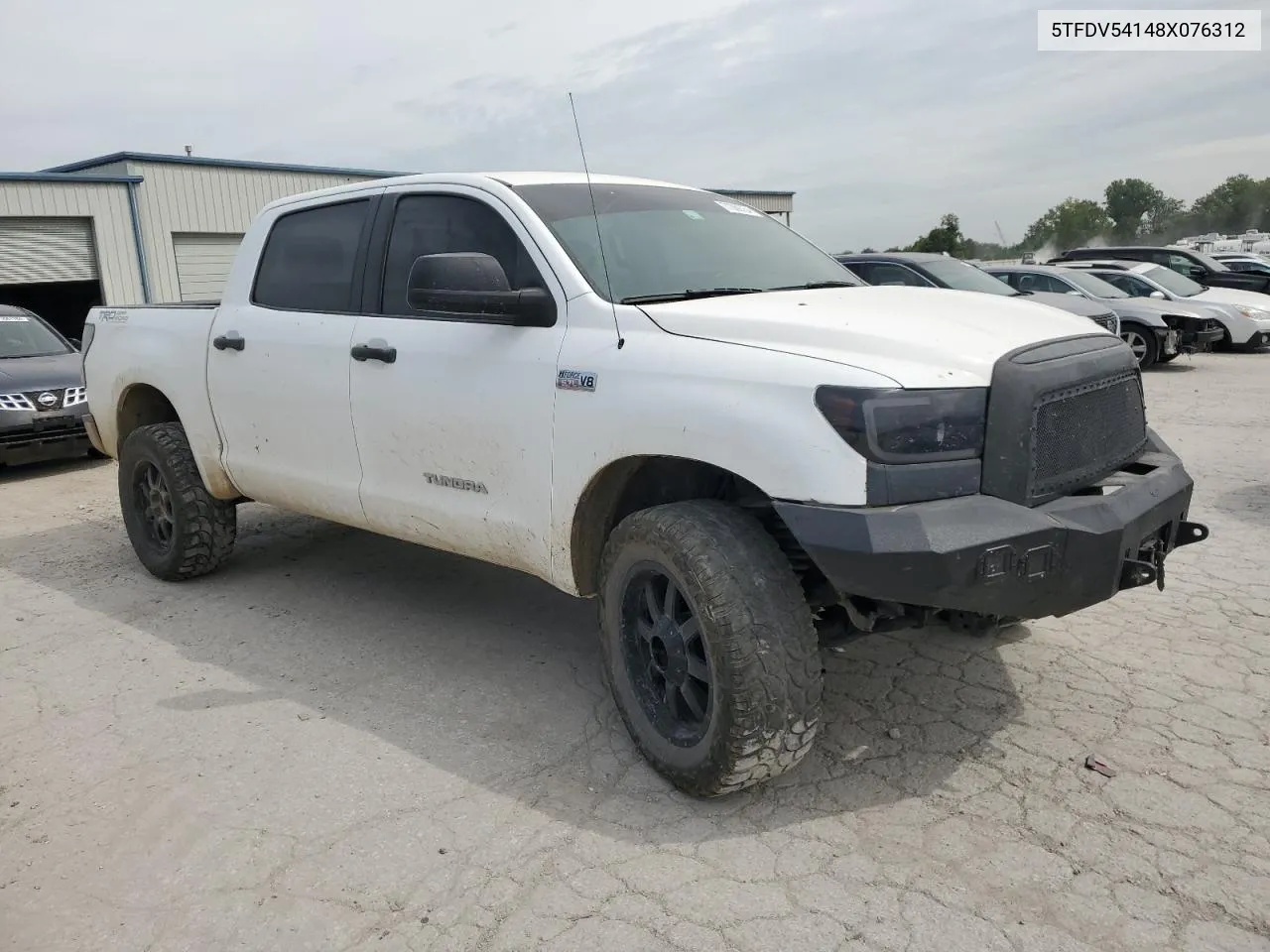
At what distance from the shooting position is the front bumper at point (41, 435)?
8.98 meters

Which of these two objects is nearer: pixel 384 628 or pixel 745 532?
pixel 745 532

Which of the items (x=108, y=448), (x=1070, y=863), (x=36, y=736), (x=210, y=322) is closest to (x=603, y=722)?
(x=1070, y=863)

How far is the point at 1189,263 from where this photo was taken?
19203 millimetres

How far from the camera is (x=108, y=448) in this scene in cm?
605

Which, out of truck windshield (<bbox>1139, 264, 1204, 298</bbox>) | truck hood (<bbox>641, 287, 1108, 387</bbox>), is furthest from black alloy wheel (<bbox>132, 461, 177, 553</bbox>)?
truck windshield (<bbox>1139, 264, 1204, 298</bbox>)

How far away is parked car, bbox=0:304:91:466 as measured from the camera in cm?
902

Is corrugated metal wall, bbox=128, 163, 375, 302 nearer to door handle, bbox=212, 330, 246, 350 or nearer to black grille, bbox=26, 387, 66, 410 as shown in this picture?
black grille, bbox=26, 387, 66, 410

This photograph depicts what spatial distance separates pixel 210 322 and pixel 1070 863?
4.45 m

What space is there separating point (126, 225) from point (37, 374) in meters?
9.50

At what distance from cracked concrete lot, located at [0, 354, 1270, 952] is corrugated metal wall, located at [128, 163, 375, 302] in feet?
48.9

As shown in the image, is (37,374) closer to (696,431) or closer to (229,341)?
(229,341)

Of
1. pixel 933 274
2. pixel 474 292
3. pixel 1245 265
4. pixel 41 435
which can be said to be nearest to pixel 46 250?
pixel 41 435

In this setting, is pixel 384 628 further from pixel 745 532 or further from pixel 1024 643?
pixel 1024 643

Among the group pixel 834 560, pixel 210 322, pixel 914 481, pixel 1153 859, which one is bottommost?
pixel 1153 859
